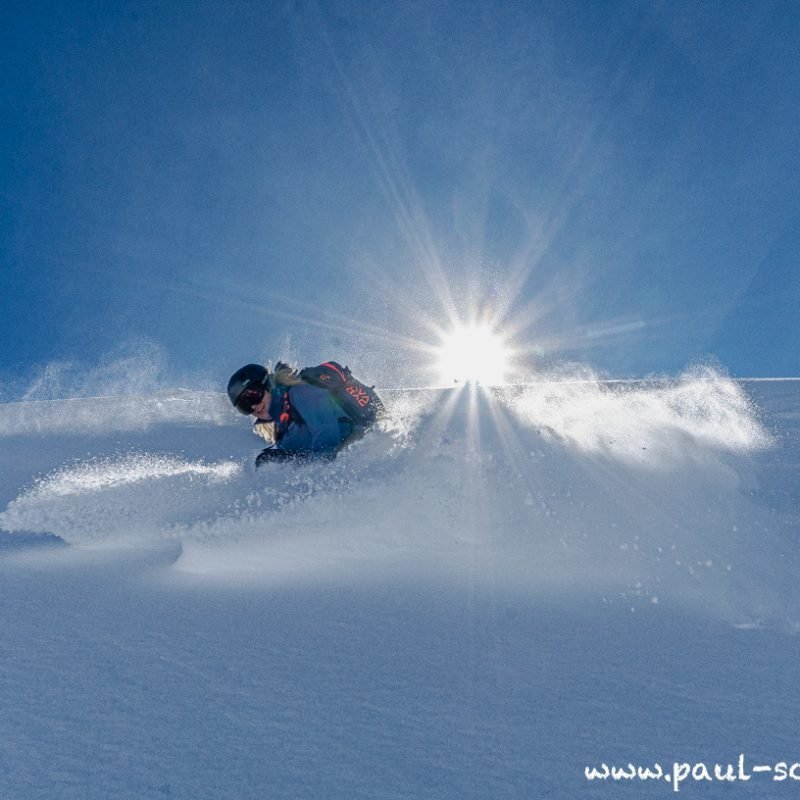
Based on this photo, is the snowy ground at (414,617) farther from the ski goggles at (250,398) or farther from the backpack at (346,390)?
the ski goggles at (250,398)

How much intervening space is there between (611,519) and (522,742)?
2.41 metres

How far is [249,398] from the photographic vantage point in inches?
194

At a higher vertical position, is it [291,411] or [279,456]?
[291,411]

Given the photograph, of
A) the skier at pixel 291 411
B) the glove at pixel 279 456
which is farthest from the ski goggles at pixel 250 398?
the glove at pixel 279 456

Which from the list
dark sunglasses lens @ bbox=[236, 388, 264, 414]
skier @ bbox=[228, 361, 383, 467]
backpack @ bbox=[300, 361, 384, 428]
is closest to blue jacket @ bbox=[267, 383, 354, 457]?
skier @ bbox=[228, 361, 383, 467]

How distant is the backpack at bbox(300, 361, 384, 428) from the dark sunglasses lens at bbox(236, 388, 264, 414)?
0.42 metres

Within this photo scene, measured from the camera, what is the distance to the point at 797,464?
605cm

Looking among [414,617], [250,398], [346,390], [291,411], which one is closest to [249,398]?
[250,398]

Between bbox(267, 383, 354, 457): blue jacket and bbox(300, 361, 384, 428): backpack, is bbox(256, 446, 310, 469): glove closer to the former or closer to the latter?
bbox(267, 383, 354, 457): blue jacket

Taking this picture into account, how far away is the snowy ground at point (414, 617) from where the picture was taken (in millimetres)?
1646

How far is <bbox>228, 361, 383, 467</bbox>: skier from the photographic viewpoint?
4.85 meters

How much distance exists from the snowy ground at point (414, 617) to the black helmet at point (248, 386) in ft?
1.65

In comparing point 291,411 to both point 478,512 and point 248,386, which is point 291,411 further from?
point 478,512

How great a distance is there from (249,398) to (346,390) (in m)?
0.77
